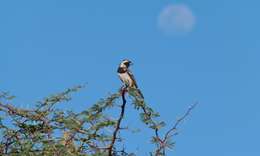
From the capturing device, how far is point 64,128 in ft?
28.6

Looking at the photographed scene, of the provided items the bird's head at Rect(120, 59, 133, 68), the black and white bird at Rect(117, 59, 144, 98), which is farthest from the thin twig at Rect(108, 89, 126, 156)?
the bird's head at Rect(120, 59, 133, 68)

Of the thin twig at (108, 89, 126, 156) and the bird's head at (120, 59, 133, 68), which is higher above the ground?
the bird's head at (120, 59, 133, 68)

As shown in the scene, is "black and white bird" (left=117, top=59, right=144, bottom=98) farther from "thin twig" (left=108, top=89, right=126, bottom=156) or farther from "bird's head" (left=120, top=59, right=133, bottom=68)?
"thin twig" (left=108, top=89, right=126, bottom=156)

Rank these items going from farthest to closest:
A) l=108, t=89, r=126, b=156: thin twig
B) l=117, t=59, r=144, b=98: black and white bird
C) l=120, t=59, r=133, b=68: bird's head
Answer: l=120, t=59, r=133, b=68: bird's head → l=117, t=59, r=144, b=98: black and white bird → l=108, t=89, r=126, b=156: thin twig

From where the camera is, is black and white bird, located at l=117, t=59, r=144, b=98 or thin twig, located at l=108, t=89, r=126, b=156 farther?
black and white bird, located at l=117, t=59, r=144, b=98

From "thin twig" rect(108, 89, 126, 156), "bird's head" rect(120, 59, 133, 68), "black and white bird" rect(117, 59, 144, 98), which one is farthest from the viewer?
"bird's head" rect(120, 59, 133, 68)

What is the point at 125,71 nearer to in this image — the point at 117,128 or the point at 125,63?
the point at 125,63

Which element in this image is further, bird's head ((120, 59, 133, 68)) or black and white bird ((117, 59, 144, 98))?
bird's head ((120, 59, 133, 68))

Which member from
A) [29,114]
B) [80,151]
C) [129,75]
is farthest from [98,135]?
[129,75]

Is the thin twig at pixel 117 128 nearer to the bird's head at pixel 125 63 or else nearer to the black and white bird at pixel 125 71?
the black and white bird at pixel 125 71

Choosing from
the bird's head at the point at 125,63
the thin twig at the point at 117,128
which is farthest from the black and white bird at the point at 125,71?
the thin twig at the point at 117,128

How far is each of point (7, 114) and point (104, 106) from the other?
1335mm

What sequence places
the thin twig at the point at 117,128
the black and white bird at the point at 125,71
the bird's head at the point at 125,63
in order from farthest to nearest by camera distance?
the bird's head at the point at 125,63
the black and white bird at the point at 125,71
the thin twig at the point at 117,128

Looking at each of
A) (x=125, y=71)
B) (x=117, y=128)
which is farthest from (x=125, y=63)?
(x=117, y=128)
